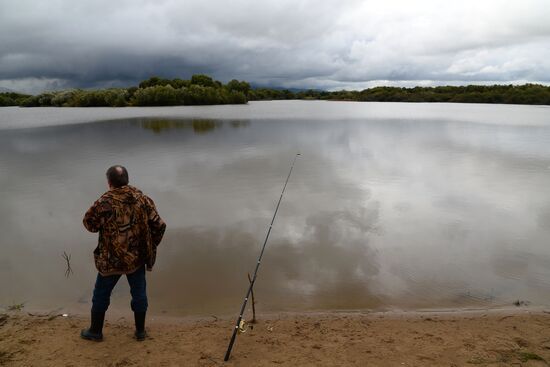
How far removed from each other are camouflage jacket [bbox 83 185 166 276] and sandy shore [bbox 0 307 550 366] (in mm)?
885

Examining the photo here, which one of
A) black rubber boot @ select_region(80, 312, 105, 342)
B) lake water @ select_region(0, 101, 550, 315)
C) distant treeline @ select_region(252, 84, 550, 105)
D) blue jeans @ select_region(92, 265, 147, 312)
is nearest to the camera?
blue jeans @ select_region(92, 265, 147, 312)

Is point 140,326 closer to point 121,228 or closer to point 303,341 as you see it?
point 121,228

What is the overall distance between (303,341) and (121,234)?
2.17 metres

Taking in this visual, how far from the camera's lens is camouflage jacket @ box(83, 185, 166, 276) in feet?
12.7

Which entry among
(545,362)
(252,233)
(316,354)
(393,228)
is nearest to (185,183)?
(252,233)

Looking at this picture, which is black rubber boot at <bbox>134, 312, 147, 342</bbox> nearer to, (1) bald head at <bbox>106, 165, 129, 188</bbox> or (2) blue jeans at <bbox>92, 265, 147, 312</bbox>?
(2) blue jeans at <bbox>92, 265, 147, 312</bbox>

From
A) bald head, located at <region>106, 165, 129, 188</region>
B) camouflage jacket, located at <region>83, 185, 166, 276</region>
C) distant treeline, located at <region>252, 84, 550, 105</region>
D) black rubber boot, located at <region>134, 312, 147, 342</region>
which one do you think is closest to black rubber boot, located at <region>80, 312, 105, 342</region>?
black rubber boot, located at <region>134, 312, 147, 342</region>

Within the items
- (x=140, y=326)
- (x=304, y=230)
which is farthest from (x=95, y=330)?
(x=304, y=230)

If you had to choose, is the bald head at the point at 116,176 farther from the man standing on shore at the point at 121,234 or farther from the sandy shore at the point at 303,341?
the sandy shore at the point at 303,341

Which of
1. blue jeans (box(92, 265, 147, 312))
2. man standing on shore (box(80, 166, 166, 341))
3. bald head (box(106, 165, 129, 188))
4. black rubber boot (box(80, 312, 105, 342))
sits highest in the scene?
bald head (box(106, 165, 129, 188))

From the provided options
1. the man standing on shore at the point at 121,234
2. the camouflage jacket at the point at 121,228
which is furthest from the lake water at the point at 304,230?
the camouflage jacket at the point at 121,228

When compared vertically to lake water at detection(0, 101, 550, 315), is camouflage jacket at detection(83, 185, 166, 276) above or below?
above

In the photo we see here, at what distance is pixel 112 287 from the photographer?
415 centimetres

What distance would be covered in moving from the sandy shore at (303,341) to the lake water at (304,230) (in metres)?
0.43
